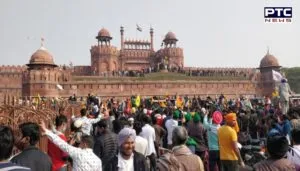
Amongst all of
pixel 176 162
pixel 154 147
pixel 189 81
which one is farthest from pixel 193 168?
pixel 189 81

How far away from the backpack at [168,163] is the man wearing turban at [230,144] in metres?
1.85

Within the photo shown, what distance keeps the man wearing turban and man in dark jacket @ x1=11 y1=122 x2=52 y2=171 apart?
2536 millimetres

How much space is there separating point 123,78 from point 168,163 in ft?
111

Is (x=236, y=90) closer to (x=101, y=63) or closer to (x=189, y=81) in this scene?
(x=189, y=81)

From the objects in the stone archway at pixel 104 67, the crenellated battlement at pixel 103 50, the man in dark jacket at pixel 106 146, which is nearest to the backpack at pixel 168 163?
the man in dark jacket at pixel 106 146

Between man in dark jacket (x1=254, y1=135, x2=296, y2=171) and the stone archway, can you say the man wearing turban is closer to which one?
man in dark jacket (x1=254, y1=135, x2=296, y2=171)

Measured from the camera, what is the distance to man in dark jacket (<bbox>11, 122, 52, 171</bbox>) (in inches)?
114

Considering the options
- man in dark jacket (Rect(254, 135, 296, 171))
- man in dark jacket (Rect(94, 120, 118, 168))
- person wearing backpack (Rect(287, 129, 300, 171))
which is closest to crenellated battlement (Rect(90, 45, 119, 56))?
man in dark jacket (Rect(94, 120, 118, 168))

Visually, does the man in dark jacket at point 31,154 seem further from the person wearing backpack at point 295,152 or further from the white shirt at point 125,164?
the person wearing backpack at point 295,152

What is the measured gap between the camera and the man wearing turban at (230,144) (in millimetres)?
4742

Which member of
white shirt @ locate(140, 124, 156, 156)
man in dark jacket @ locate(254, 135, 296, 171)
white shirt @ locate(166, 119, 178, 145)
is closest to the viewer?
man in dark jacket @ locate(254, 135, 296, 171)

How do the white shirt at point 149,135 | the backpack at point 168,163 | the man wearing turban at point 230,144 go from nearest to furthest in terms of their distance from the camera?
the backpack at point 168,163, the man wearing turban at point 230,144, the white shirt at point 149,135

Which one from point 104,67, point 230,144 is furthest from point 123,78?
point 230,144

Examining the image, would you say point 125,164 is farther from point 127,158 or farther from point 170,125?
point 170,125
